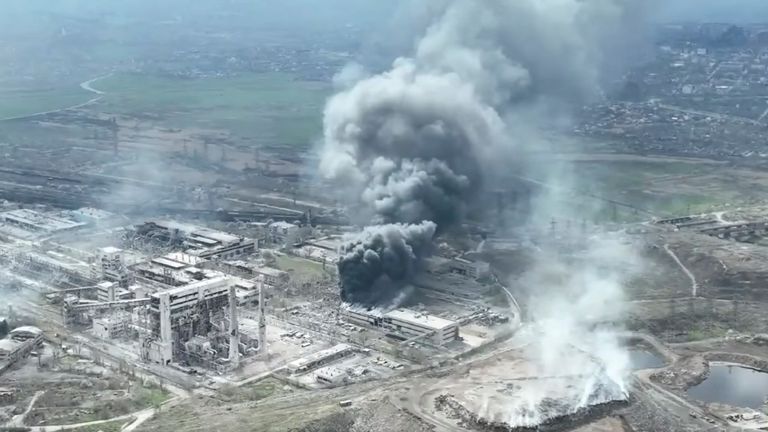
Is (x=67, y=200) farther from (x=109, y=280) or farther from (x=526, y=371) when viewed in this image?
(x=526, y=371)

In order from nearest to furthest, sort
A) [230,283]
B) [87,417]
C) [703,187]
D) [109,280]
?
1. [87,417]
2. [230,283]
3. [109,280]
4. [703,187]

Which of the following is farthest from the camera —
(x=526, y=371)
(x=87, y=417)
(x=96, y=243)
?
(x=96, y=243)

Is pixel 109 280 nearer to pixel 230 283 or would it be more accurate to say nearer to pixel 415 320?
pixel 230 283

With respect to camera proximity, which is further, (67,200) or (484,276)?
(67,200)

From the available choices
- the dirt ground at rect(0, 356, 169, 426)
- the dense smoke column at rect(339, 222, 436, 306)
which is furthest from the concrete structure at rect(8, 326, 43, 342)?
the dense smoke column at rect(339, 222, 436, 306)

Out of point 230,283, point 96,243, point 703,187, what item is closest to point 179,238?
point 96,243

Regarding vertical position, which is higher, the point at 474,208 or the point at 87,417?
the point at 474,208

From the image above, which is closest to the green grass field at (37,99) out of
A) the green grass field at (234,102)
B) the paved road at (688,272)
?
the green grass field at (234,102)

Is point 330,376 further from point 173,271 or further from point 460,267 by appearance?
point 460,267
